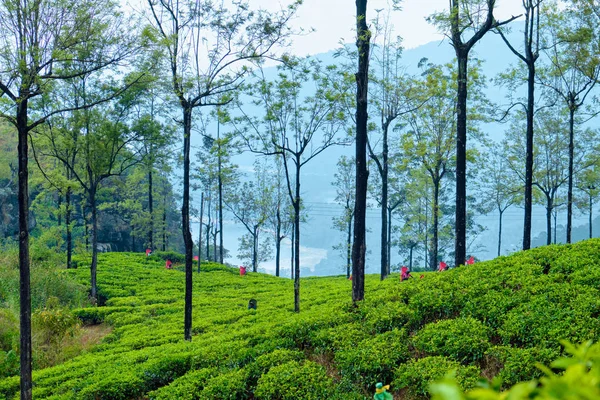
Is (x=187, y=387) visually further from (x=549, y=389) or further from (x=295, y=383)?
(x=549, y=389)

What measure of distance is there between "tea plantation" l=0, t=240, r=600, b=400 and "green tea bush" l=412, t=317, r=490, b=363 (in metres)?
0.02

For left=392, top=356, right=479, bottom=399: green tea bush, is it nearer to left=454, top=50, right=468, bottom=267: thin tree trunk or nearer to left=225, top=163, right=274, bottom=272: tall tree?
left=454, top=50, right=468, bottom=267: thin tree trunk

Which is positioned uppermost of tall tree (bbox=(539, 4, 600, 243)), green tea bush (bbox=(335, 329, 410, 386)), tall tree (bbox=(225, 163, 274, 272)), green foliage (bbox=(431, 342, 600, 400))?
tall tree (bbox=(539, 4, 600, 243))

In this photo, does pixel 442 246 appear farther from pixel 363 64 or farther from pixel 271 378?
pixel 271 378

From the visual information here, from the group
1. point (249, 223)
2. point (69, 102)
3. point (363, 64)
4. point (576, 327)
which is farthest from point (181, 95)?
point (249, 223)

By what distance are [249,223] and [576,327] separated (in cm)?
3300

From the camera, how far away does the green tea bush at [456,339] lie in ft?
21.7

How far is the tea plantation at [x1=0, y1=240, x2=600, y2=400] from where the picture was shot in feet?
20.9

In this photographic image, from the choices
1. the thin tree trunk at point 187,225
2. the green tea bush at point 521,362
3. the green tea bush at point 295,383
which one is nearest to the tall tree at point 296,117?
the thin tree trunk at point 187,225

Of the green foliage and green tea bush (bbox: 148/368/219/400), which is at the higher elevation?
the green foliage

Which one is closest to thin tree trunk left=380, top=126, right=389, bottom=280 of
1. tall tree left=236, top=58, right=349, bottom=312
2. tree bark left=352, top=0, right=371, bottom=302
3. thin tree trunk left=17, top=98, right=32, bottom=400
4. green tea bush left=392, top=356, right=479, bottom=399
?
tall tree left=236, top=58, right=349, bottom=312

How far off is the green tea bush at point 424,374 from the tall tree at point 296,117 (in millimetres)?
7373

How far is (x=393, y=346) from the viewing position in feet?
24.0

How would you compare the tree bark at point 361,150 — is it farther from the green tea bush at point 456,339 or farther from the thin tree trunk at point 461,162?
the thin tree trunk at point 461,162
